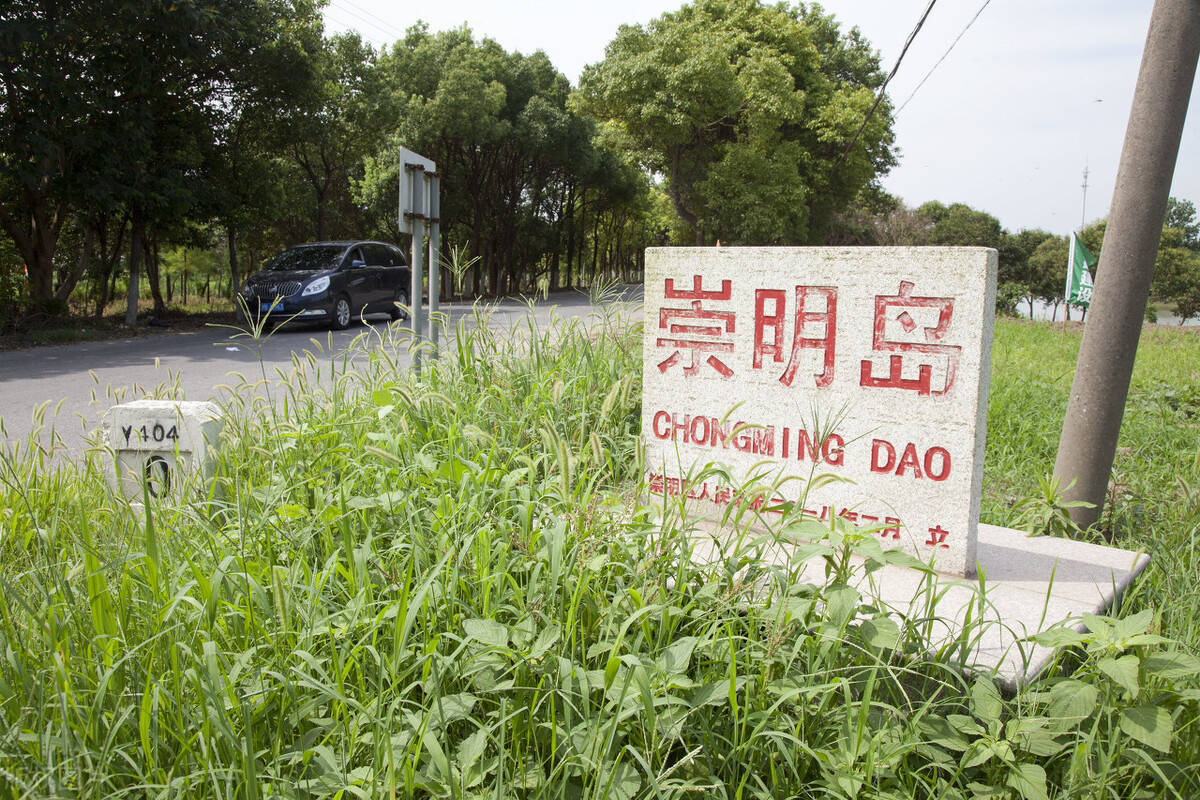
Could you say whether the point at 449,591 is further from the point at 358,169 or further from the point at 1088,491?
the point at 358,169

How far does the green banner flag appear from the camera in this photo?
404 inches

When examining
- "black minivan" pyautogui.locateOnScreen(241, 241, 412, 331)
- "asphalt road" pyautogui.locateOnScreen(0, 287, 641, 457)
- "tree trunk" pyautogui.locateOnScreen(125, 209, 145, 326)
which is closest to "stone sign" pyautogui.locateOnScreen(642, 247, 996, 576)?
"asphalt road" pyautogui.locateOnScreen(0, 287, 641, 457)

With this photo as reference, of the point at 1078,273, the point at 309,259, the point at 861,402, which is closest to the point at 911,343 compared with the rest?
the point at 861,402

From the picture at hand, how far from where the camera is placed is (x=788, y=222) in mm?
27922

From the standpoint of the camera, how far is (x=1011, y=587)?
307 centimetres

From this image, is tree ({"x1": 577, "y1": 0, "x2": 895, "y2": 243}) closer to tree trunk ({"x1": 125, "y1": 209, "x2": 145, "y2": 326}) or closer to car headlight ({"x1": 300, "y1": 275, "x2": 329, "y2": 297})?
car headlight ({"x1": 300, "y1": 275, "x2": 329, "y2": 297})

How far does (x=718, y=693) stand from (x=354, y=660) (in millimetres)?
884

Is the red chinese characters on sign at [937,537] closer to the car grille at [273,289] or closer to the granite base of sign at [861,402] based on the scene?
the granite base of sign at [861,402]

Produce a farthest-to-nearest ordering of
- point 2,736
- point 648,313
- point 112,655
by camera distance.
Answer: point 648,313, point 112,655, point 2,736

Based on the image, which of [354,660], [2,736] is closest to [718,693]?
[354,660]

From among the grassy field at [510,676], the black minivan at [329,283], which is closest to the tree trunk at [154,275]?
the black minivan at [329,283]

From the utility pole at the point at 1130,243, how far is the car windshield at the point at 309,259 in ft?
41.4

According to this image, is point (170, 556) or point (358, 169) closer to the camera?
point (170, 556)

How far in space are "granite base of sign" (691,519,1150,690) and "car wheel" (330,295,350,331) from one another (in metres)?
11.7
